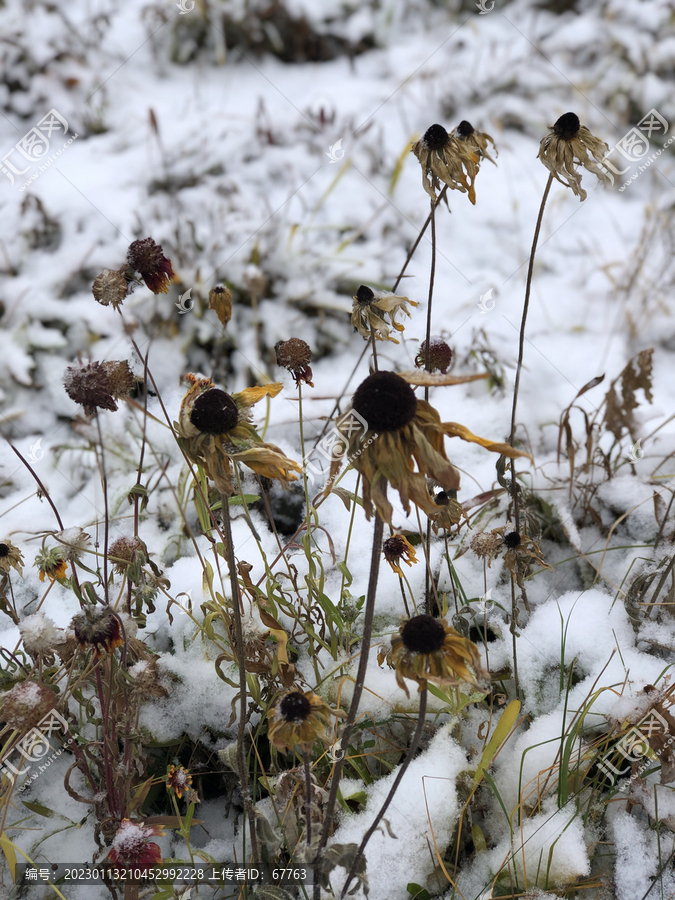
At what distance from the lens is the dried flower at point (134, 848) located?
0.84 m

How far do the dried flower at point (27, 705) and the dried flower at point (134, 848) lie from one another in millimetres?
179

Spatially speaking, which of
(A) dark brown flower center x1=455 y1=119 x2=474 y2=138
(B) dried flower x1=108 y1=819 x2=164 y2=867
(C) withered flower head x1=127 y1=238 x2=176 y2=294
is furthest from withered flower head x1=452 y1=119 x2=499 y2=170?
(B) dried flower x1=108 y1=819 x2=164 y2=867

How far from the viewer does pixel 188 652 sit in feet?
4.15

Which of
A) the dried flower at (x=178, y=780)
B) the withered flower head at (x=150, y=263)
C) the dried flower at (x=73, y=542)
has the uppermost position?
the withered flower head at (x=150, y=263)

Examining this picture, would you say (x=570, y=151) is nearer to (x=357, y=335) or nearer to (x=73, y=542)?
(x=73, y=542)

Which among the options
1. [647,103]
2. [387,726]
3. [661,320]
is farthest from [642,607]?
[647,103]

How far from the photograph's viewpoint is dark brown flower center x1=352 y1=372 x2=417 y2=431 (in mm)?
595

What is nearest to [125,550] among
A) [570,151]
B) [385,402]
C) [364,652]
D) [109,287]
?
[109,287]

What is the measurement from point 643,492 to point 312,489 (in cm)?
76

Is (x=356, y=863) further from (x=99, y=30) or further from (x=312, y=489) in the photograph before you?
(x=99, y=30)

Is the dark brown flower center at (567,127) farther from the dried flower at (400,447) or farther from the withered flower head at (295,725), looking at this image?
the withered flower head at (295,725)

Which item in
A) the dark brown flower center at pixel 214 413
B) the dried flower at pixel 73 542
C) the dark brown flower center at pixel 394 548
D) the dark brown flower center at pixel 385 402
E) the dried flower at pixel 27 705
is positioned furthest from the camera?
the dark brown flower center at pixel 394 548

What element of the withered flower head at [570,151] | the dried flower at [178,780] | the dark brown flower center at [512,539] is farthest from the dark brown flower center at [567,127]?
the dried flower at [178,780]

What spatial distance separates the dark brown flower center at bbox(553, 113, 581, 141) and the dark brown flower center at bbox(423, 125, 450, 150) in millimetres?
160
